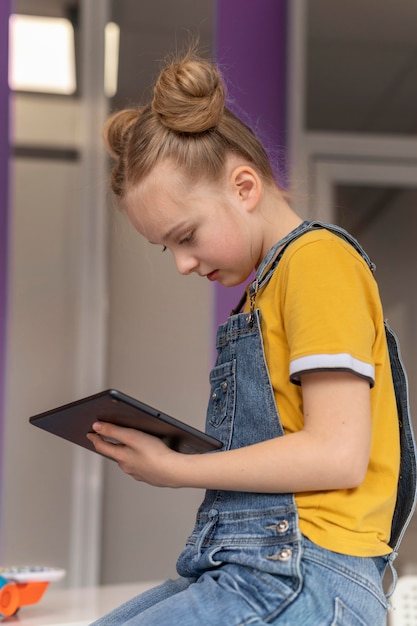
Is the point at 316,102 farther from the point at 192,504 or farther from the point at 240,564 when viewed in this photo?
the point at 240,564

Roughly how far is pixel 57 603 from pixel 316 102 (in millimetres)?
1650

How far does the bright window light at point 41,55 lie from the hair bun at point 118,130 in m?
1.49

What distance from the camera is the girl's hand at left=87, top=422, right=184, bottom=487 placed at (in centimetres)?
108

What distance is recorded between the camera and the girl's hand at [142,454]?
1083mm

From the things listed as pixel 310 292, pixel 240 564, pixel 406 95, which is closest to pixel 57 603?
pixel 240 564

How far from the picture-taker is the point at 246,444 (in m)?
1.11

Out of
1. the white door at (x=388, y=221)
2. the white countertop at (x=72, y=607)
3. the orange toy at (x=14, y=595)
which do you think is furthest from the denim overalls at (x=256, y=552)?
the white door at (x=388, y=221)

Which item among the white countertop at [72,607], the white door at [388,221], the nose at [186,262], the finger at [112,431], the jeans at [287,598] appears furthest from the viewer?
the white door at [388,221]

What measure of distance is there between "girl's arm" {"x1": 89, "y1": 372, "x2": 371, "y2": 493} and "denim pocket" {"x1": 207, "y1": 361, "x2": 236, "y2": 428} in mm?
101

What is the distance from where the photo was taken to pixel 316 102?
2797 mm

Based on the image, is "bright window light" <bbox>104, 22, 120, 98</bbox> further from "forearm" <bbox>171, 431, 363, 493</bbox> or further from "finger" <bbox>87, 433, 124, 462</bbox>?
"forearm" <bbox>171, 431, 363, 493</bbox>

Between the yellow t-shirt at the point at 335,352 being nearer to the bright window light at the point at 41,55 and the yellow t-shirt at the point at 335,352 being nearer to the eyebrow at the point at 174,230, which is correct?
the eyebrow at the point at 174,230

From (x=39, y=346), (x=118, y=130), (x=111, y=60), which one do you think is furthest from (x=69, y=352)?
(x=118, y=130)

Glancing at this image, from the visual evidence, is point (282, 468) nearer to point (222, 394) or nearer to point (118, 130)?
point (222, 394)
